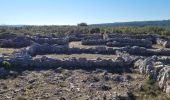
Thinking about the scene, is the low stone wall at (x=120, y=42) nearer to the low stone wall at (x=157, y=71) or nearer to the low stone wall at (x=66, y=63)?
the low stone wall at (x=66, y=63)

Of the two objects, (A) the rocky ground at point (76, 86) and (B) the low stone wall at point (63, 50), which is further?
(B) the low stone wall at point (63, 50)

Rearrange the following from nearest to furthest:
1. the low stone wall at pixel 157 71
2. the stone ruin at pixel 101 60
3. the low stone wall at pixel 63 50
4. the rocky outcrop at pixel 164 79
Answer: the rocky outcrop at pixel 164 79, the low stone wall at pixel 157 71, the stone ruin at pixel 101 60, the low stone wall at pixel 63 50

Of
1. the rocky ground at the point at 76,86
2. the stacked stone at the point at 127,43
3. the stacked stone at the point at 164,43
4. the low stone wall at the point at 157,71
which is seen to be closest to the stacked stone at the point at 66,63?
the low stone wall at the point at 157,71

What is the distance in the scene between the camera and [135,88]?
24.6 metres

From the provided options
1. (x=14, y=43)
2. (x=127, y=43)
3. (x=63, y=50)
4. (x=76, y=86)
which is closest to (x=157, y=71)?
(x=76, y=86)

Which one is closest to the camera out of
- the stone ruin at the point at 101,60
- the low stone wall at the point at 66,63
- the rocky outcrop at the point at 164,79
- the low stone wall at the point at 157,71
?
the rocky outcrop at the point at 164,79

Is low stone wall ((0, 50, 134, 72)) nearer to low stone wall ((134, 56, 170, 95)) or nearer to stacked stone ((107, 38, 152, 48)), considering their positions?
low stone wall ((134, 56, 170, 95))

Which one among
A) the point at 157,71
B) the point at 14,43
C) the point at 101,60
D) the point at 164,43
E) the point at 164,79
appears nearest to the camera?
the point at 164,79

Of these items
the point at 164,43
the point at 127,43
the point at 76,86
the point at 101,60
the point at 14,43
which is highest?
the point at 101,60

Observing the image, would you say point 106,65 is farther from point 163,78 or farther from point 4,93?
point 4,93

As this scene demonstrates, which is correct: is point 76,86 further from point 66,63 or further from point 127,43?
point 127,43

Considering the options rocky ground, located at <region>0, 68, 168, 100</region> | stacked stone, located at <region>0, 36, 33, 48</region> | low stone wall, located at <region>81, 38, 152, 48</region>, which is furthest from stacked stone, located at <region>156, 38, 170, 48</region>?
rocky ground, located at <region>0, 68, 168, 100</region>

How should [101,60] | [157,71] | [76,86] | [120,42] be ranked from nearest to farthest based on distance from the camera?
1. [76,86]
2. [157,71]
3. [101,60]
4. [120,42]

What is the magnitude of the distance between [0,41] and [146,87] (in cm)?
2641
